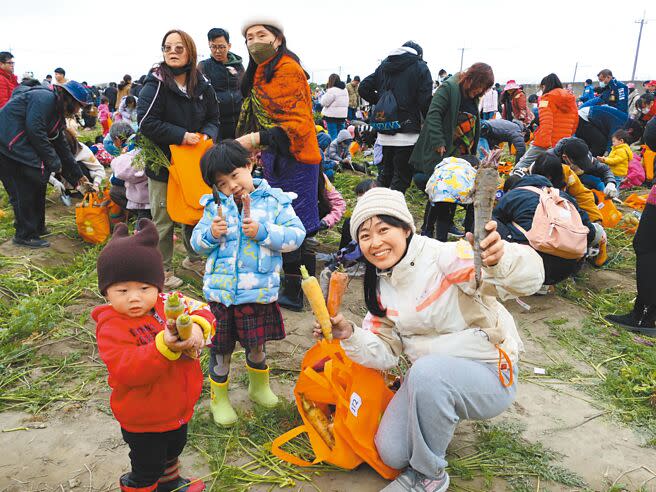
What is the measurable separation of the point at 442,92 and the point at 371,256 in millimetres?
3279

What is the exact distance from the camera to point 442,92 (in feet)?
16.1

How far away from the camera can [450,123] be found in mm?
4961

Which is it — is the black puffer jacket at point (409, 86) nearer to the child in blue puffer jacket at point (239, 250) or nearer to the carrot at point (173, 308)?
the child in blue puffer jacket at point (239, 250)

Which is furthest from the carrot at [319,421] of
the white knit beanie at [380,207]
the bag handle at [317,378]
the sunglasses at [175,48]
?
the sunglasses at [175,48]

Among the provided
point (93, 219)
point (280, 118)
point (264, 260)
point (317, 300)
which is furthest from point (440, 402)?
point (93, 219)

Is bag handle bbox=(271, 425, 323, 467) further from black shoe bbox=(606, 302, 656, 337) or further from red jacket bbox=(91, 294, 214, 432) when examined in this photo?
black shoe bbox=(606, 302, 656, 337)

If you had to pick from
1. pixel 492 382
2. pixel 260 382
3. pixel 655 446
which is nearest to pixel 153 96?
pixel 260 382

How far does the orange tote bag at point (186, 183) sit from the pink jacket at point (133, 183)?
1.17m

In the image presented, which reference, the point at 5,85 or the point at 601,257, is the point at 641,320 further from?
the point at 5,85

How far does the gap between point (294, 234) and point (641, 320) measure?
10.9 ft

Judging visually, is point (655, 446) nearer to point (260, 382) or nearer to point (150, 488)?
point (260, 382)

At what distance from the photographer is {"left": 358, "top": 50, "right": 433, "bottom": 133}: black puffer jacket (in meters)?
5.16

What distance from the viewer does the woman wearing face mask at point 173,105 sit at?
146 inches

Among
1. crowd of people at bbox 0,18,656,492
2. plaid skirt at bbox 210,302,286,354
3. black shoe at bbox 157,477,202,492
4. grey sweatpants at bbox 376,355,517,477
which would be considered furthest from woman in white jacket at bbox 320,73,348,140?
black shoe at bbox 157,477,202,492
